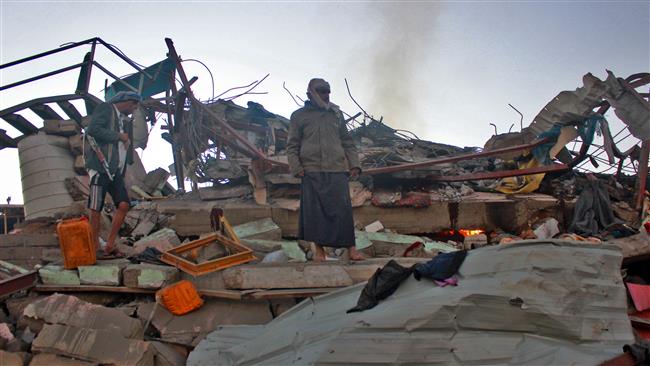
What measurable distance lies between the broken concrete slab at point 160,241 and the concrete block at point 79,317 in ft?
5.67

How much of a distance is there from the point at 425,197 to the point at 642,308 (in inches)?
132

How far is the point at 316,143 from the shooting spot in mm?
4570

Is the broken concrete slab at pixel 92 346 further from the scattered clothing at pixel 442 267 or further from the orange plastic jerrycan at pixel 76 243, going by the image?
the scattered clothing at pixel 442 267

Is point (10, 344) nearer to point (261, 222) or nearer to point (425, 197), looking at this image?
point (261, 222)

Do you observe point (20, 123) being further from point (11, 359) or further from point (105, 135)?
point (11, 359)

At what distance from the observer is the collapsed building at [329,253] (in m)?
2.60

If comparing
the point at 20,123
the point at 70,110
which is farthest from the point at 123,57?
the point at 20,123

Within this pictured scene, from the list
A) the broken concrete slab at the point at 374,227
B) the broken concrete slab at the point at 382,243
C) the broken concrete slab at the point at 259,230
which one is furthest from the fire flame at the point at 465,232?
the broken concrete slab at the point at 259,230

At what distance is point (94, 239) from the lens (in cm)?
449

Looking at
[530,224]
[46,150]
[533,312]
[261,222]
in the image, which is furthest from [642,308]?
[46,150]

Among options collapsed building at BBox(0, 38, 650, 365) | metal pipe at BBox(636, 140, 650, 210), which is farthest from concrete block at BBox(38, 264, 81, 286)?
metal pipe at BBox(636, 140, 650, 210)

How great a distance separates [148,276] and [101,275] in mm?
488

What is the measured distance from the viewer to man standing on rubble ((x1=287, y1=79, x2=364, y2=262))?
443cm

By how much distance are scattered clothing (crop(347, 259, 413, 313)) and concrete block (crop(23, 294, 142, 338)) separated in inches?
77.3
